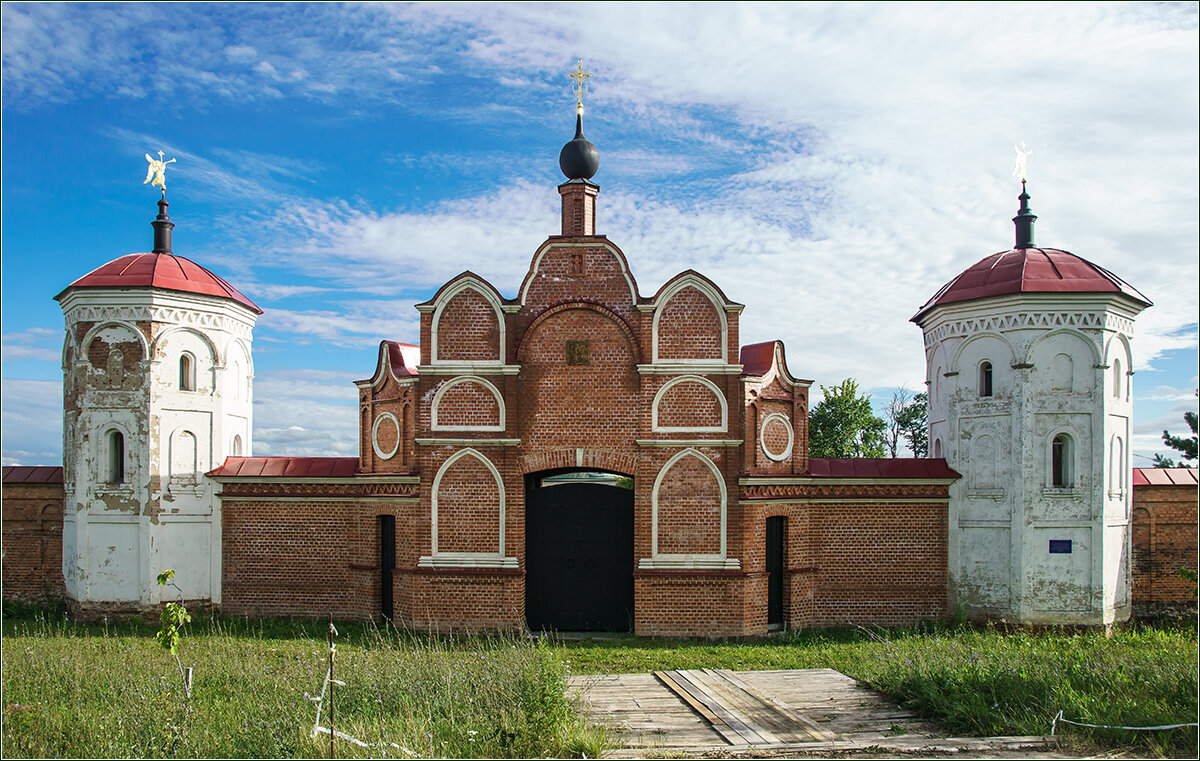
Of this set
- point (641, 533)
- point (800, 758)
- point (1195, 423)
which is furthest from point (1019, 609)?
point (1195, 423)

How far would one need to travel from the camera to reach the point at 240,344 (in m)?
Answer: 16.4

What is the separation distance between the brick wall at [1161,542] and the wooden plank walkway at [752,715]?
8.08 metres

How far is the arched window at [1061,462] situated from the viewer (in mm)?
14283

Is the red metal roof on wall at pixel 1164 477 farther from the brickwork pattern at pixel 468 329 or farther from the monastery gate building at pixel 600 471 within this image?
the brickwork pattern at pixel 468 329

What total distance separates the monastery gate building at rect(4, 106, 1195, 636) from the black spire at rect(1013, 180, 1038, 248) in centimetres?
7

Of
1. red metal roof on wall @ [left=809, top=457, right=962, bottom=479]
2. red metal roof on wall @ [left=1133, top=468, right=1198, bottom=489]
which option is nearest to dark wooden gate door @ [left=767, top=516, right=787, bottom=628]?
red metal roof on wall @ [left=809, top=457, right=962, bottom=479]

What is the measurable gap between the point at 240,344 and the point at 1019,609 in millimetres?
15273

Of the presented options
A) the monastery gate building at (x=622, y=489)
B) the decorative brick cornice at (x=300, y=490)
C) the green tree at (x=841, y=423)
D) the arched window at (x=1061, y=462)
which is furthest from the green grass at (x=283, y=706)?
the green tree at (x=841, y=423)

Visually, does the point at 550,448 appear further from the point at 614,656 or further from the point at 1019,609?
the point at 1019,609

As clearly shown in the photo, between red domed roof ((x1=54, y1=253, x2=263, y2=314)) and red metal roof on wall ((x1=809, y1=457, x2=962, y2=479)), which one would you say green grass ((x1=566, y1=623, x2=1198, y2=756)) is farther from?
red domed roof ((x1=54, y1=253, x2=263, y2=314))

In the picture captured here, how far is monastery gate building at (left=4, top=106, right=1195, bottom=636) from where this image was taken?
13.6 meters

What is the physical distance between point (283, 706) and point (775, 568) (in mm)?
8740

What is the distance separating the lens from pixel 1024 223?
15.8 meters

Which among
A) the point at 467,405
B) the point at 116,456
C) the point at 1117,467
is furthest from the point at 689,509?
the point at 116,456
